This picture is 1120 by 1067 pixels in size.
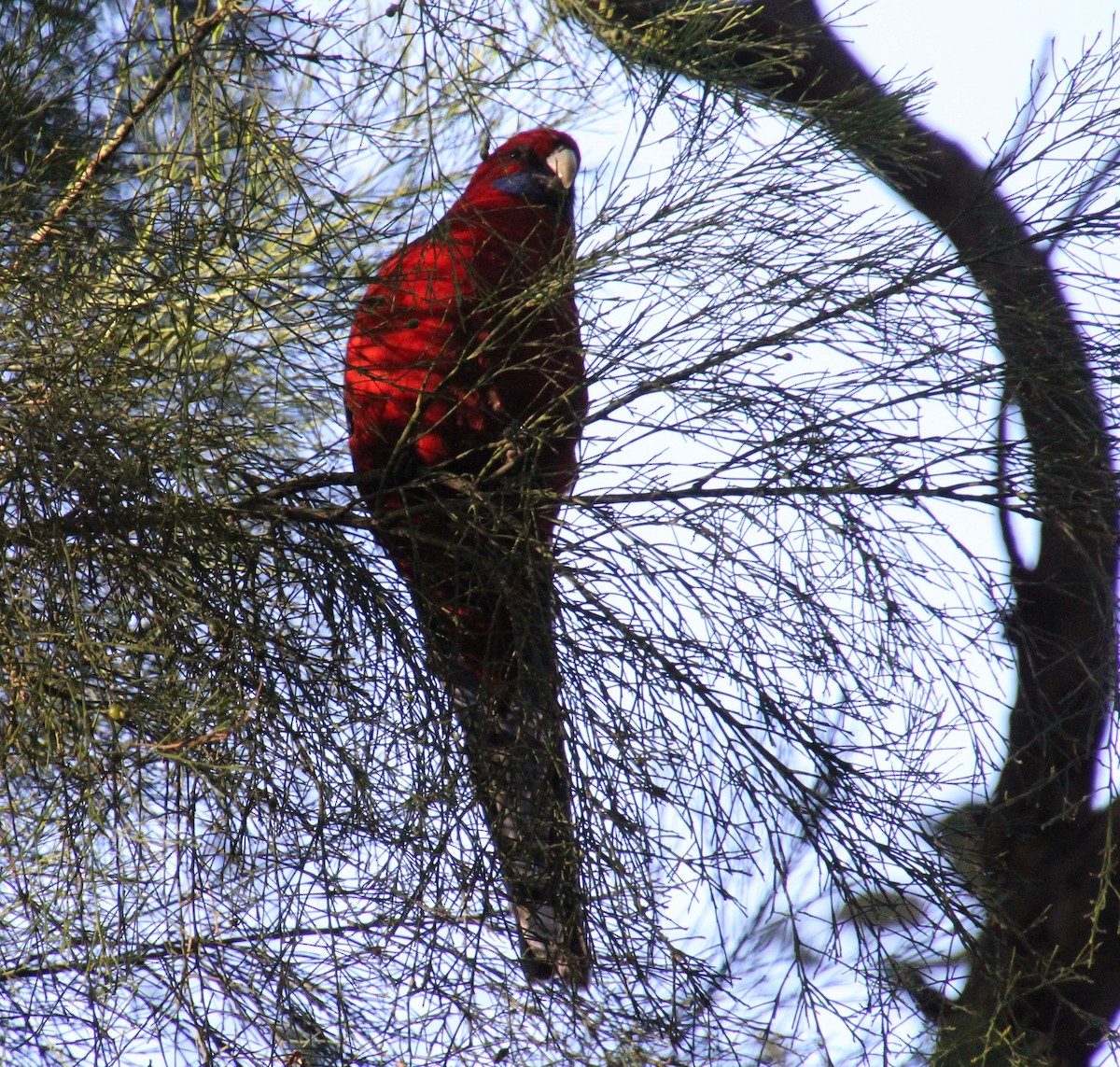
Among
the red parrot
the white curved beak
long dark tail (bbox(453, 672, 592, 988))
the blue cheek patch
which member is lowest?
long dark tail (bbox(453, 672, 592, 988))

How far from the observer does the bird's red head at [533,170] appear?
1.82m

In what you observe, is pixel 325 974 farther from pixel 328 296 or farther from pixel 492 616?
pixel 328 296

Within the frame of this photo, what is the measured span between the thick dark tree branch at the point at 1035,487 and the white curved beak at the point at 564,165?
0.70 feet

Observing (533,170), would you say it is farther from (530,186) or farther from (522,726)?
(522,726)

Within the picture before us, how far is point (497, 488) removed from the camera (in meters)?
1.38

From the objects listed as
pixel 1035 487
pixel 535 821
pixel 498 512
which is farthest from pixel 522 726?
pixel 1035 487

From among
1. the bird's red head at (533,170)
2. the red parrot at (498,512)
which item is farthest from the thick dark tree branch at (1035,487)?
the red parrot at (498,512)

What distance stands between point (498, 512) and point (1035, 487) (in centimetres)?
58

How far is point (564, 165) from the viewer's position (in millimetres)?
1858

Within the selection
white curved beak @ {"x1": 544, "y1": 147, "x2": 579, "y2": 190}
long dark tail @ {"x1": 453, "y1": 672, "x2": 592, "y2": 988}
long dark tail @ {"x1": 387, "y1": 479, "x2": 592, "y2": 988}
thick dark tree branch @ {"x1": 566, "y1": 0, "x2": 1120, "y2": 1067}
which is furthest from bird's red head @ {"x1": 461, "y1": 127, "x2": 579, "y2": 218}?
long dark tail @ {"x1": 453, "y1": 672, "x2": 592, "y2": 988}

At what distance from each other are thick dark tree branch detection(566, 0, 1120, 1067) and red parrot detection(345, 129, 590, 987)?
1.12ft

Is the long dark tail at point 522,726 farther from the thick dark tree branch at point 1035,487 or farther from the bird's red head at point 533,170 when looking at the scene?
the bird's red head at point 533,170

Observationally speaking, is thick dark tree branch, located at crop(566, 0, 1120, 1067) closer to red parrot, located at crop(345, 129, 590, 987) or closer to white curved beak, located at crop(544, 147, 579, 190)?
white curved beak, located at crop(544, 147, 579, 190)

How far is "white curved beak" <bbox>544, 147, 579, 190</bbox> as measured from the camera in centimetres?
184
